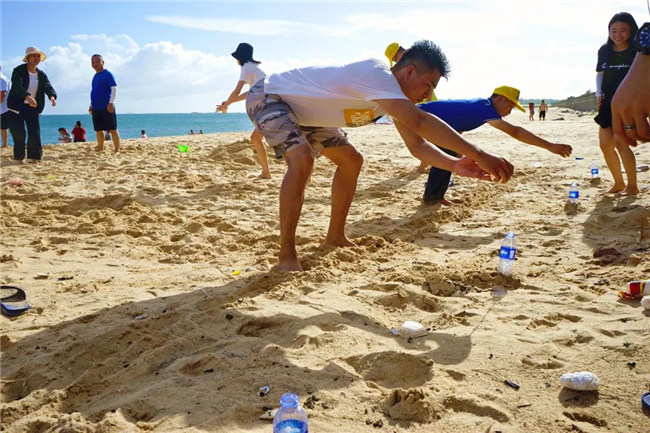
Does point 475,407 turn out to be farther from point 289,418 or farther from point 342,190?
point 342,190

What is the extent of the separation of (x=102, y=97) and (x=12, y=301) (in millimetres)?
6879

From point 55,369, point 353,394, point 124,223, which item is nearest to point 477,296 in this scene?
point 353,394

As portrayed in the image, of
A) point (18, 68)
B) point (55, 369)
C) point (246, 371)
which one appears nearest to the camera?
point (246, 371)

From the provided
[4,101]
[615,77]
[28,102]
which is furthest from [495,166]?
[4,101]

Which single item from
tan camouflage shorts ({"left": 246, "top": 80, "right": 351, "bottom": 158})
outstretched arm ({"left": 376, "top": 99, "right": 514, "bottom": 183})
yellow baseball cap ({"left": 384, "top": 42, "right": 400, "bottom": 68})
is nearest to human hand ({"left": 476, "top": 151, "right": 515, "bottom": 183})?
outstretched arm ({"left": 376, "top": 99, "right": 514, "bottom": 183})

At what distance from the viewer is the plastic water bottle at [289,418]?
159 cm

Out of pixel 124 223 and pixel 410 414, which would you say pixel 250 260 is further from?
pixel 410 414

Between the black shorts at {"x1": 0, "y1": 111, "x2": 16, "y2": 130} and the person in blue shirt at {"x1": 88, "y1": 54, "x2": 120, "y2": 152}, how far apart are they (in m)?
1.26

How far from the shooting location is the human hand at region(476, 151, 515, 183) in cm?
265

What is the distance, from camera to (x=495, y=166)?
2656 millimetres

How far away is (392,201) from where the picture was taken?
561 cm

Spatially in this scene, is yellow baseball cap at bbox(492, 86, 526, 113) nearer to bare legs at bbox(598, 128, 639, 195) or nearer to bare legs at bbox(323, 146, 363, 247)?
bare legs at bbox(598, 128, 639, 195)

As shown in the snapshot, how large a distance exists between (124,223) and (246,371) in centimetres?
300

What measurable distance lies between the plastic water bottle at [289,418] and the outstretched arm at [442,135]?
1.64 meters
